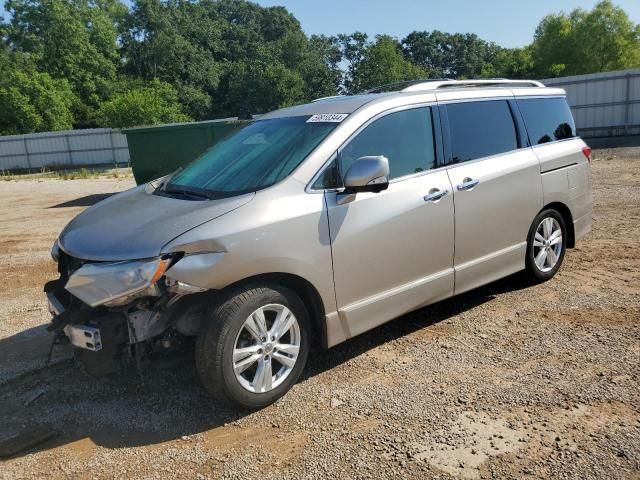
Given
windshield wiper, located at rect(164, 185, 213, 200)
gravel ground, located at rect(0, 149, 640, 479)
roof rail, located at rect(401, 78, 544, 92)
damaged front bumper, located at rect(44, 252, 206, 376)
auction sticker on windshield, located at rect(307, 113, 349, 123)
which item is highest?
roof rail, located at rect(401, 78, 544, 92)

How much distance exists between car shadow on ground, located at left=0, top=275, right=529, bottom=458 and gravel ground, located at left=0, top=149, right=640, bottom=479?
0.04 ft

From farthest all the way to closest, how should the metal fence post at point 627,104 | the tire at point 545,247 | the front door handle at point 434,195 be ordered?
1. the metal fence post at point 627,104
2. the tire at point 545,247
3. the front door handle at point 434,195

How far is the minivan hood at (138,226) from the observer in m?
3.24

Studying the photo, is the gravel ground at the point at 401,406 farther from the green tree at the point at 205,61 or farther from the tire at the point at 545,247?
the green tree at the point at 205,61

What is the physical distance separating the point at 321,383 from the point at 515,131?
9.51ft

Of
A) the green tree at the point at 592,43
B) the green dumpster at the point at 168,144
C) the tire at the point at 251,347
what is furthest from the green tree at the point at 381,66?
the tire at the point at 251,347

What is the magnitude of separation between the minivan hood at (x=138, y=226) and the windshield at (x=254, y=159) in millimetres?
218

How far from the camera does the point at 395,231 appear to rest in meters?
3.96

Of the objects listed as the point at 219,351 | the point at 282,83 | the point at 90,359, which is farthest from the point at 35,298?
the point at 282,83

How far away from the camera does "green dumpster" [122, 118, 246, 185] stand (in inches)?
543

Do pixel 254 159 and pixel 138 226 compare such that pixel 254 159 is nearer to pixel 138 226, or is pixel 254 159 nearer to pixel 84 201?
pixel 138 226

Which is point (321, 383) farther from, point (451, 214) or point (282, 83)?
point (282, 83)

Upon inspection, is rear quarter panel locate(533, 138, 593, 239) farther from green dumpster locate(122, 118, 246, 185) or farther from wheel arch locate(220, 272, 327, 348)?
green dumpster locate(122, 118, 246, 185)

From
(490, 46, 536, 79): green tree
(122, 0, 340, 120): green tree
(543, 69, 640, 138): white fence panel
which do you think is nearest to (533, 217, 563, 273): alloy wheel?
(543, 69, 640, 138): white fence panel
